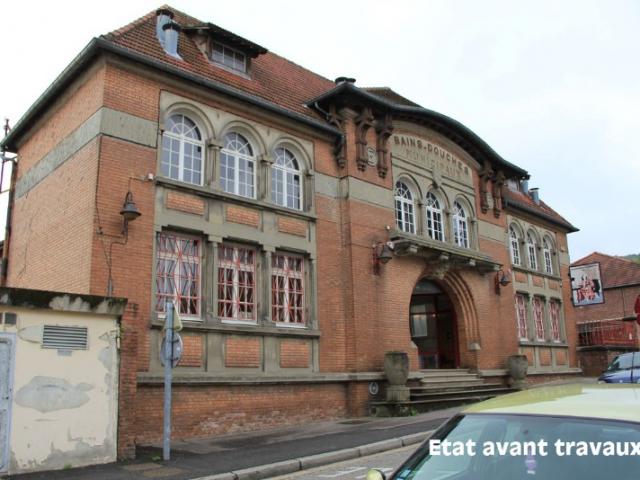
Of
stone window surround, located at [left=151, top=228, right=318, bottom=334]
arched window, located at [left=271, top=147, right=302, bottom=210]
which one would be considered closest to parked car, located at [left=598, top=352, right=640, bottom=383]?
stone window surround, located at [left=151, top=228, right=318, bottom=334]

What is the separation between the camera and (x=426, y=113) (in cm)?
1948

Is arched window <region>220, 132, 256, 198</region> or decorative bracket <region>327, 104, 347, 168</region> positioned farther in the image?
decorative bracket <region>327, 104, 347, 168</region>

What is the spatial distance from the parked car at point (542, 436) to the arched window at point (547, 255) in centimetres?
2445

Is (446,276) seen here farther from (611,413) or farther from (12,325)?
(611,413)

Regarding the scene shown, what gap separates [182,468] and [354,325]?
7580mm

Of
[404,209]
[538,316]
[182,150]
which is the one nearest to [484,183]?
[404,209]

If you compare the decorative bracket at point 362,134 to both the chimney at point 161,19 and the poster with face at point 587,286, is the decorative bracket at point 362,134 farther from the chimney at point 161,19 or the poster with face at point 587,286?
the poster with face at point 587,286

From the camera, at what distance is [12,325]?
9.23 metres

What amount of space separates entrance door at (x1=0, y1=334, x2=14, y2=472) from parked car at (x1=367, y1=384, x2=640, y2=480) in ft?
23.5

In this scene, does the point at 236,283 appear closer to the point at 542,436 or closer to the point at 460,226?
the point at 460,226

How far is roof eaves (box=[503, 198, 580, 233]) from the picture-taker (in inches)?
962

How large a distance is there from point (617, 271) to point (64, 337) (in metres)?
38.6

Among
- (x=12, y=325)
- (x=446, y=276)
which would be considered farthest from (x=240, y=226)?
(x=446, y=276)

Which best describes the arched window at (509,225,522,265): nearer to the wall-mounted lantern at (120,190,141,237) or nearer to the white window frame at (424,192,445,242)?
the white window frame at (424,192,445,242)
